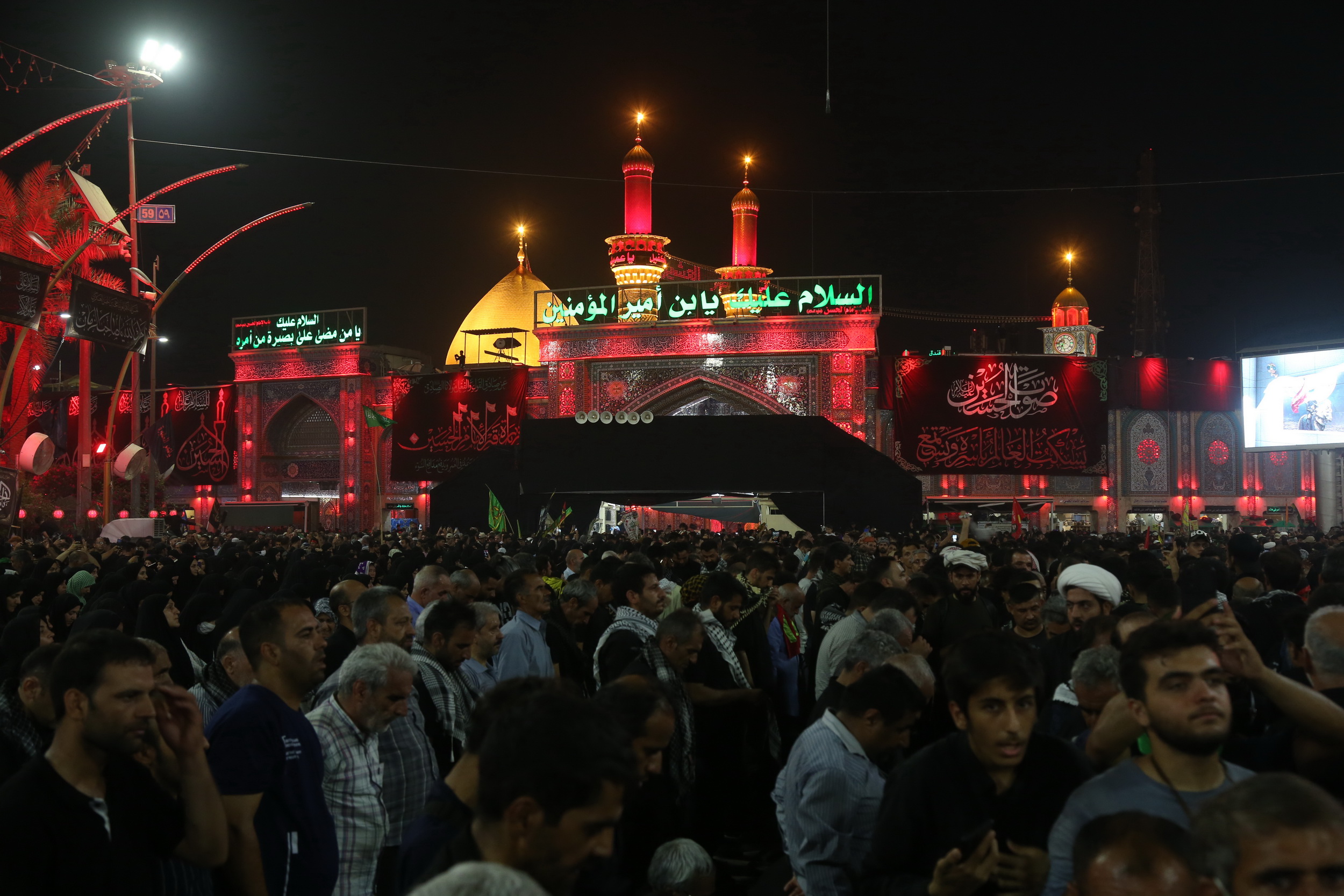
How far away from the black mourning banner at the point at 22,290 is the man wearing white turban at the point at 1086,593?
36.7 feet

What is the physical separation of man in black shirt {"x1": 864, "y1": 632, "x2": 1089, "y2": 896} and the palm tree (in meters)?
26.0

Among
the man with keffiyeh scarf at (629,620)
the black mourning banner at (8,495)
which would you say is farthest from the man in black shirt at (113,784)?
the black mourning banner at (8,495)

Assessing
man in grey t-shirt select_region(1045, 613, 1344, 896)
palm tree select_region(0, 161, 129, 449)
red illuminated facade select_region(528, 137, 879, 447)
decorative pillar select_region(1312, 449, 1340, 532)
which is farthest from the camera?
decorative pillar select_region(1312, 449, 1340, 532)

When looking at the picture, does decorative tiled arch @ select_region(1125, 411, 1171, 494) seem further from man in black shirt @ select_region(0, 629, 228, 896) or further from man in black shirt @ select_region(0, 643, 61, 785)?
man in black shirt @ select_region(0, 629, 228, 896)

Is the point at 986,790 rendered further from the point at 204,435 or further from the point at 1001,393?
the point at 204,435

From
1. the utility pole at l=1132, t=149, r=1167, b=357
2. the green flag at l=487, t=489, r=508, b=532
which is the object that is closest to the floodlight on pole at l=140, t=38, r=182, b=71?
the green flag at l=487, t=489, r=508, b=532

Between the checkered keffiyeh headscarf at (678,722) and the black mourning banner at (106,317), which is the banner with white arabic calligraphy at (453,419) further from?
the checkered keffiyeh headscarf at (678,722)

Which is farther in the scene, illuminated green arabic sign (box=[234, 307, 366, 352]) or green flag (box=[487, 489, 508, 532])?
illuminated green arabic sign (box=[234, 307, 366, 352])

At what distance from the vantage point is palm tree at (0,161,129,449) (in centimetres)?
2611

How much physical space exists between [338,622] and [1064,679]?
3.14 metres

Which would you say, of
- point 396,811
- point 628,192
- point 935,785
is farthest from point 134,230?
point 935,785

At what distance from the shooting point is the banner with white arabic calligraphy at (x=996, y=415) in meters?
29.8

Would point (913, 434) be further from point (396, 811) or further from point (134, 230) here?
point (396, 811)

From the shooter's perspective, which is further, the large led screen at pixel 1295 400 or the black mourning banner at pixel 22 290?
the large led screen at pixel 1295 400
